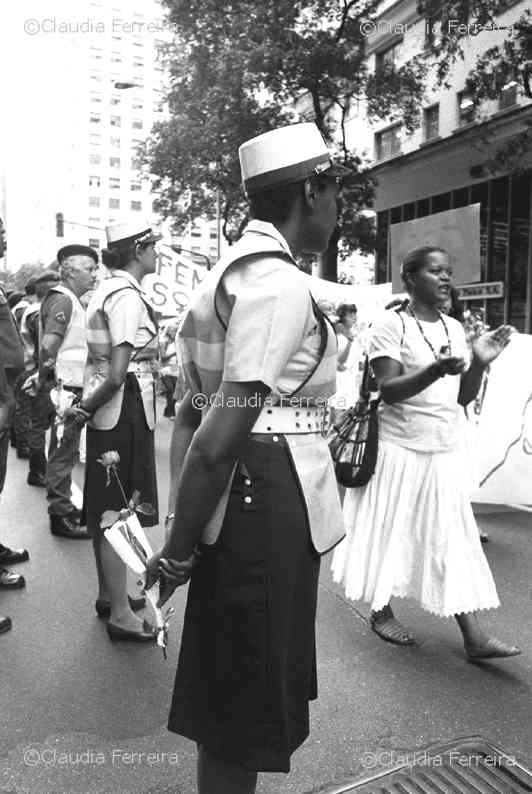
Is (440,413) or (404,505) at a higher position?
(440,413)

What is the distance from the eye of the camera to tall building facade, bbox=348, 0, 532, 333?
19.3 metres

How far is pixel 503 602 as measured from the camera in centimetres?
439

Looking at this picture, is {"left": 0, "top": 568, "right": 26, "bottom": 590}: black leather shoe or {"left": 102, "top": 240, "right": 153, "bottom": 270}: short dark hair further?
{"left": 0, "top": 568, "right": 26, "bottom": 590}: black leather shoe

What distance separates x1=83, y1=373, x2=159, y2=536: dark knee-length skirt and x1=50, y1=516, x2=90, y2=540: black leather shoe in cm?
189

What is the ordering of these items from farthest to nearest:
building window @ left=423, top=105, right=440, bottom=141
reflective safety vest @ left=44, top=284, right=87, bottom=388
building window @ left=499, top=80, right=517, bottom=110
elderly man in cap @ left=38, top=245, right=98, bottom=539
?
building window @ left=423, top=105, right=440, bottom=141 → building window @ left=499, top=80, right=517, bottom=110 → reflective safety vest @ left=44, top=284, right=87, bottom=388 → elderly man in cap @ left=38, top=245, right=98, bottom=539

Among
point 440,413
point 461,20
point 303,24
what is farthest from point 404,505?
point 303,24

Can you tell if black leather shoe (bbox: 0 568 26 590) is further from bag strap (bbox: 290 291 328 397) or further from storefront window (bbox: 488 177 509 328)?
storefront window (bbox: 488 177 509 328)

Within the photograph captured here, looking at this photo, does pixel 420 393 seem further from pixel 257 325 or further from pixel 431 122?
pixel 431 122

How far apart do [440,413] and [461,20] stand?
13.1 metres

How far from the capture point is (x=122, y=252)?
13.0 feet

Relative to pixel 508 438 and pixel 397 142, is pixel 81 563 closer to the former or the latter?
pixel 508 438

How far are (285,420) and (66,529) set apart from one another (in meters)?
4.24

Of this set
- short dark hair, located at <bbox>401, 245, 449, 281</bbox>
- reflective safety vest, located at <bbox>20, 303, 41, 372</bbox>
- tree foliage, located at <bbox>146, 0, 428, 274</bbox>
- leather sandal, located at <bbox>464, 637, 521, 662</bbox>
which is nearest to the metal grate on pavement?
leather sandal, located at <bbox>464, 637, 521, 662</bbox>

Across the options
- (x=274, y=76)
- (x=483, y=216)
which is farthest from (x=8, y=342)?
(x=483, y=216)
